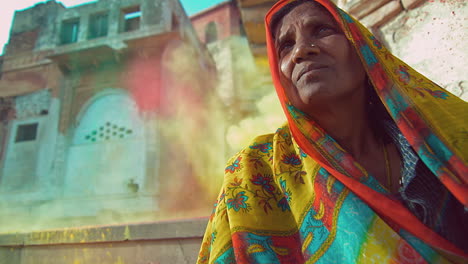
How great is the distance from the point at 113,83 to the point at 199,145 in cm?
449

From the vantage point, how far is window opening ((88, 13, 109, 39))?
43.9 feet

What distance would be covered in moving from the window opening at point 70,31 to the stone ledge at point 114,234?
12580 millimetres

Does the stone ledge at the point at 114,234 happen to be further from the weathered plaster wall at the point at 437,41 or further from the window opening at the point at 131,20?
the window opening at the point at 131,20

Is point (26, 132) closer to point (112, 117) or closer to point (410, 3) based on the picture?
point (112, 117)

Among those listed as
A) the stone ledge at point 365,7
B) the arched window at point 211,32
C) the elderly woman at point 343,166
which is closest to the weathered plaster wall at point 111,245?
the elderly woman at point 343,166

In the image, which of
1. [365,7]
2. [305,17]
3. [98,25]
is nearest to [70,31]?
[98,25]

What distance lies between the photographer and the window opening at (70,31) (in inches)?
539

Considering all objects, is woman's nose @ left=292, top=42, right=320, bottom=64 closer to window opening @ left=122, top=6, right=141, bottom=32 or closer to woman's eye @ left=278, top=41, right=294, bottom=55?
woman's eye @ left=278, top=41, right=294, bottom=55

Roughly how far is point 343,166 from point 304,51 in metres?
0.55

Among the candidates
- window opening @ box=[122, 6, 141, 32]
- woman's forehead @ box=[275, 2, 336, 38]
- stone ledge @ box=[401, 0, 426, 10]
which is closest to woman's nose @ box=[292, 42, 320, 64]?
woman's forehead @ box=[275, 2, 336, 38]

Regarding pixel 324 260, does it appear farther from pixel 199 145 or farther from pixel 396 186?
pixel 199 145

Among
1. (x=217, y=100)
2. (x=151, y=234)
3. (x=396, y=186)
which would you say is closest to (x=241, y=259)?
(x=396, y=186)

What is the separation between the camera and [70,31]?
13922 mm

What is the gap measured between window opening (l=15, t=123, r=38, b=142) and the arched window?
12.0m
